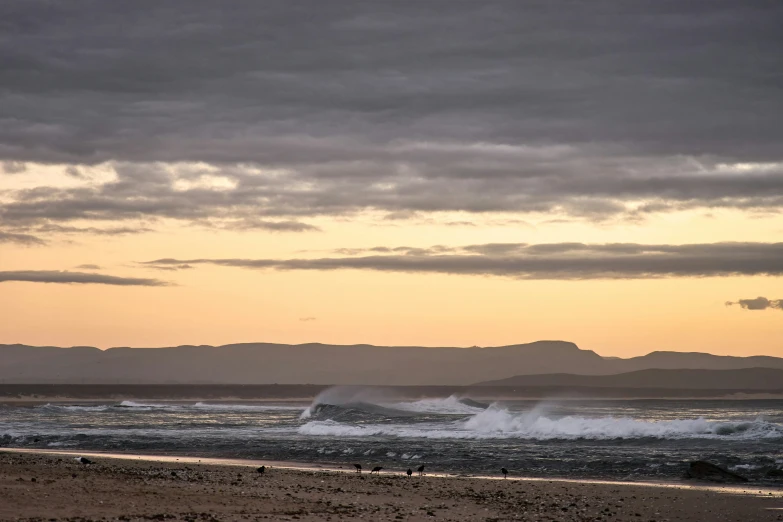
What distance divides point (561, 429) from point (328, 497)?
23.8 m

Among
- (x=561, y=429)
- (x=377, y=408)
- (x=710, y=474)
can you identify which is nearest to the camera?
(x=710, y=474)

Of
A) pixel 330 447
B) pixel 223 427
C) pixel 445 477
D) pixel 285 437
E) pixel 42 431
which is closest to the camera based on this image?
pixel 445 477

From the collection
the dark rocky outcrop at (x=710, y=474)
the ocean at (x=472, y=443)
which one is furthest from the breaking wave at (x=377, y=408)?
the dark rocky outcrop at (x=710, y=474)

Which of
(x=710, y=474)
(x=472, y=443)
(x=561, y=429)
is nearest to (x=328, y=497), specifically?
(x=710, y=474)

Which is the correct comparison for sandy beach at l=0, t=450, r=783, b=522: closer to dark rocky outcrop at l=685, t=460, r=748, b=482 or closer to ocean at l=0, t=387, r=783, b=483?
dark rocky outcrop at l=685, t=460, r=748, b=482

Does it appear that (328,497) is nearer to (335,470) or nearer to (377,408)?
(335,470)

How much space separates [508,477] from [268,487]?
739cm

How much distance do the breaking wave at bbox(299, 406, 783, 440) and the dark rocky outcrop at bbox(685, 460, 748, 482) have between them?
39.9 ft

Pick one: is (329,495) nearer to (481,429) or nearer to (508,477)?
(508,477)

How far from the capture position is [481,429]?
45094 millimetres

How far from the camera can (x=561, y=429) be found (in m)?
41.8

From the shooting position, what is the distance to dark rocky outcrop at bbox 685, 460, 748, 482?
24.5 meters

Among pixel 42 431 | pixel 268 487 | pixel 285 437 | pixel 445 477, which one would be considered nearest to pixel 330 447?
pixel 285 437

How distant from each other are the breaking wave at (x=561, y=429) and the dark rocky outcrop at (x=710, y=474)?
479 inches
